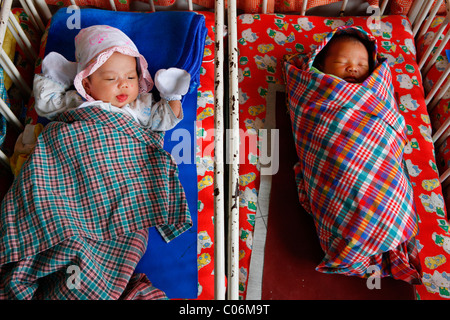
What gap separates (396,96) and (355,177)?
51 cm

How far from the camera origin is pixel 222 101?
0.95 m

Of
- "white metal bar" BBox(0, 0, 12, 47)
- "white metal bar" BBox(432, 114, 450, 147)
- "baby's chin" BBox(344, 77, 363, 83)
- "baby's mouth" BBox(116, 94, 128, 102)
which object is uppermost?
"white metal bar" BBox(0, 0, 12, 47)

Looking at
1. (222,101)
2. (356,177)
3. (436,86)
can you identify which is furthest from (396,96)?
(222,101)

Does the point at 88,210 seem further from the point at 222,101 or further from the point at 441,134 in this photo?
the point at 441,134

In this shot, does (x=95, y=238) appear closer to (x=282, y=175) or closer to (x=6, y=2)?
(x=282, y=175)

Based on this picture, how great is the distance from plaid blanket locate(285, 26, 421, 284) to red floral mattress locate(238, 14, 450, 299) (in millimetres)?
103

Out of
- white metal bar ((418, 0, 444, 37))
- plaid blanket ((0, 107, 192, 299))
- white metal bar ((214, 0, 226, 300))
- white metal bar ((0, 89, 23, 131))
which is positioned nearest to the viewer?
white metal bar ((214, 0, 226, 300))

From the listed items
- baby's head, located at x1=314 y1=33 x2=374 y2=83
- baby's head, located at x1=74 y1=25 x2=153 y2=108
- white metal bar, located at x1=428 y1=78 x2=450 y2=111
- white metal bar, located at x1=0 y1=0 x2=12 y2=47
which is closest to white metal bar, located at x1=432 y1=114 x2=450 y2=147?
white metal bar, located at x1=428 y1=78 x2=450 y2=111

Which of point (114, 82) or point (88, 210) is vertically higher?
point (114, 82)

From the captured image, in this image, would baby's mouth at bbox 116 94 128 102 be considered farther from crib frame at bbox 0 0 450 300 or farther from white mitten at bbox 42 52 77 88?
crib frame at bbox 0 0 450 300

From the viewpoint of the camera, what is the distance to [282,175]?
1.20 m

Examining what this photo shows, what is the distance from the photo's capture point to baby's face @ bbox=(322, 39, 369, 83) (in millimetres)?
1199

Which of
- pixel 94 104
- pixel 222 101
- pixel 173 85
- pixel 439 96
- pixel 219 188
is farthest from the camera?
pixel 439 96
